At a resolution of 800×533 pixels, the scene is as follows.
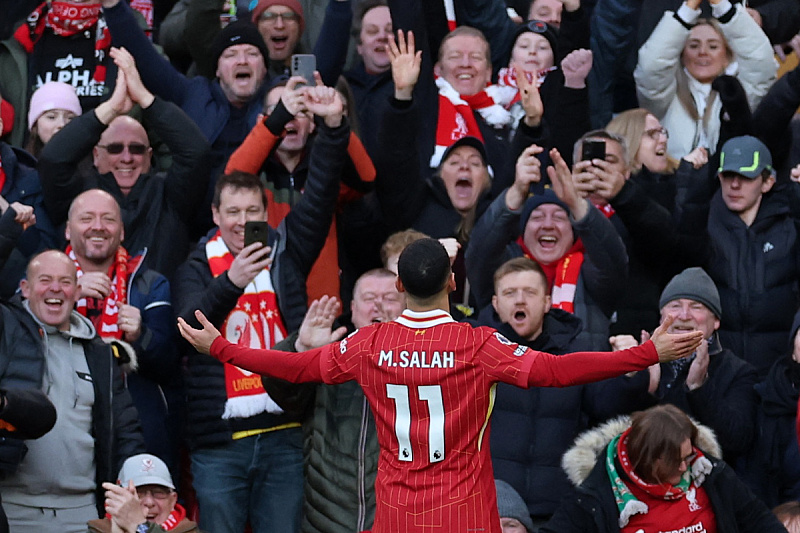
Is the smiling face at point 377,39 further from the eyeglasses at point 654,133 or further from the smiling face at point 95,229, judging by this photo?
the smiling face at point 95,229

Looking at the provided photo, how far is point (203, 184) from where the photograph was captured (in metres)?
9.13

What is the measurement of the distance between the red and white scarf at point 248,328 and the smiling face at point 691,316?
218 cm

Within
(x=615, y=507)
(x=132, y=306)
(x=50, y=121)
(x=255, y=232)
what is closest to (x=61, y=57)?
(x=50, y=121)

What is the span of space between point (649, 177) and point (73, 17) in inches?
158

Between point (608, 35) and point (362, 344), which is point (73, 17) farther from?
point (362, 344)

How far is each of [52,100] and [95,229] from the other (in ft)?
4.90

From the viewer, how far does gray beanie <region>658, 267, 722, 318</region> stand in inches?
331

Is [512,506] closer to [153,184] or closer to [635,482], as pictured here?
[635,482]

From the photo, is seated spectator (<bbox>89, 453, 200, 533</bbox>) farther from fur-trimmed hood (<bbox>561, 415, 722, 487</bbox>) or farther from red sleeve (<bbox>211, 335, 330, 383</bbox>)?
fur-trimmed hood (<bbox>561, 415, 722, 487</bbox>)

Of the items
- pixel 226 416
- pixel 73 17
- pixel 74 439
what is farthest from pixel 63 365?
pixel 73 17

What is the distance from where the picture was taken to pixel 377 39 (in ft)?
33.9

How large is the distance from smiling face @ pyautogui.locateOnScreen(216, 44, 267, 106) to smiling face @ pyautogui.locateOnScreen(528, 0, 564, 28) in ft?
7.80

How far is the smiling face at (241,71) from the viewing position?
956cm

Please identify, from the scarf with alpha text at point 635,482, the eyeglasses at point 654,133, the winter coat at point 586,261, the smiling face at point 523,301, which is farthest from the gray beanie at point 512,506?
the eyeglasses at point 654,133
